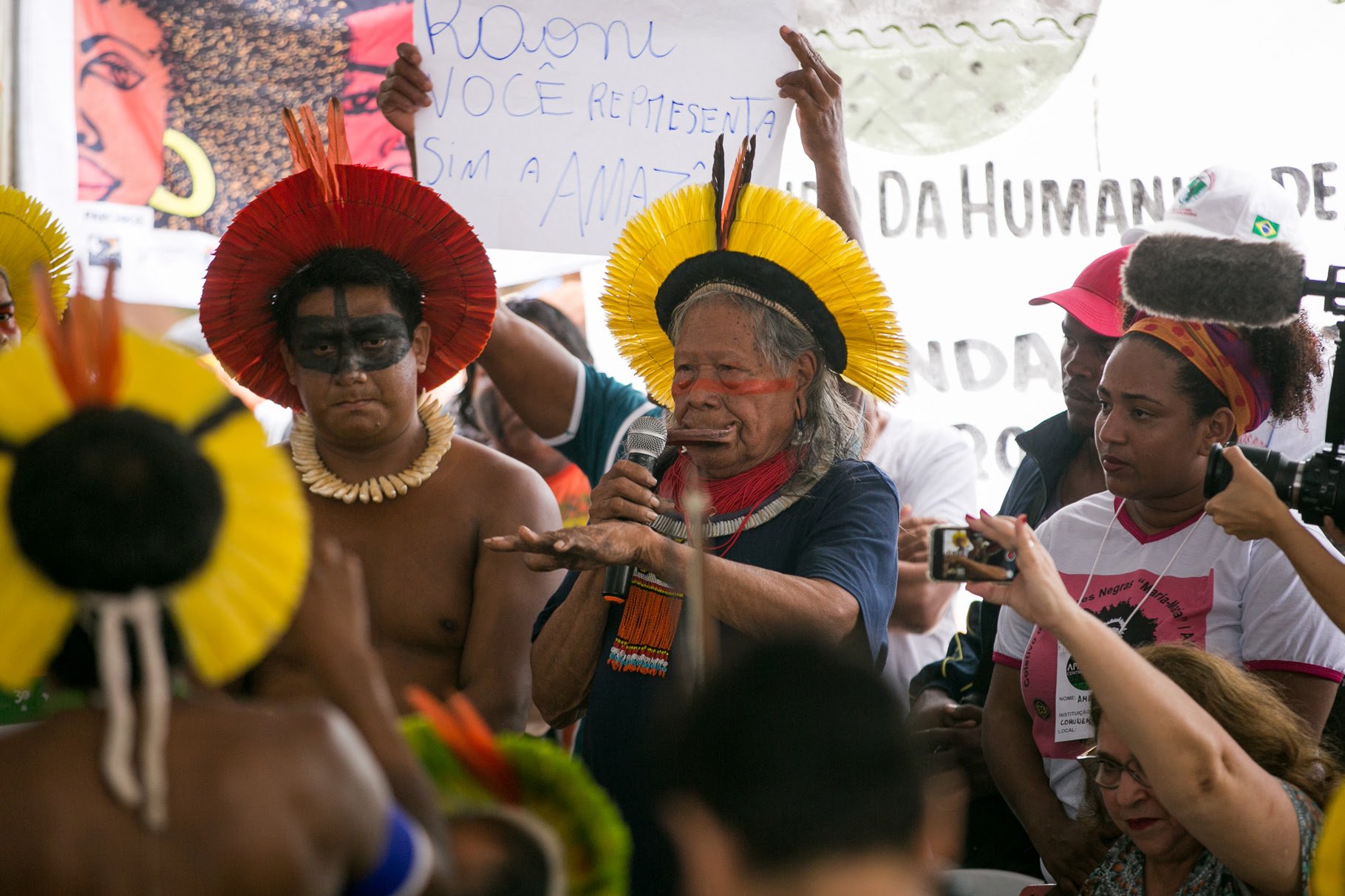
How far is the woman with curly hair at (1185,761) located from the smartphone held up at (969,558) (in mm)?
21

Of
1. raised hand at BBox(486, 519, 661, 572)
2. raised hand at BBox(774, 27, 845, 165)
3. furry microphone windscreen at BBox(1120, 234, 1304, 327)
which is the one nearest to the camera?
raised hand at BBox(486, 519, 661, 572)

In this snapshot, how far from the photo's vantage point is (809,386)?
2928 millimetres

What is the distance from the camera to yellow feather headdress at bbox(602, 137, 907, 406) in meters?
2.88

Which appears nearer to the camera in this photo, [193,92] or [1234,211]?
[1234,211]

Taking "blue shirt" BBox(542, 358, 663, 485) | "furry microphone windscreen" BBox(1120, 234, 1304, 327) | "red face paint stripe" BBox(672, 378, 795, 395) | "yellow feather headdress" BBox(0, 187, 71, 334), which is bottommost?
"blue shirt" BBox(542, 358, 663, 485)

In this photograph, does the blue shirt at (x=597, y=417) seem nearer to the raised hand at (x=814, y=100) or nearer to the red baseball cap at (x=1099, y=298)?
the raised hand at (x=814, y=100)

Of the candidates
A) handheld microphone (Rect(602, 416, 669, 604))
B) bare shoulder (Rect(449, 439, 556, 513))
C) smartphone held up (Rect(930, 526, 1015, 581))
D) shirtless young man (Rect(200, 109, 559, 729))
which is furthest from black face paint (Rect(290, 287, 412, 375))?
smartphone held up (Rect(930, 526, 1015, 581))

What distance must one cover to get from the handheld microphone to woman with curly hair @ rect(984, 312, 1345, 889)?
965mm

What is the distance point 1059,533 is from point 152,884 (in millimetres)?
2292

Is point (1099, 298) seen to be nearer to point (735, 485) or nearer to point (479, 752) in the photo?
point (735, 485)

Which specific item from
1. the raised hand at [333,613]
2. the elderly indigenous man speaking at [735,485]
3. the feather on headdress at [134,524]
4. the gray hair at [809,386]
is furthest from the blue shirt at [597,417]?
the feather on headdress at [134,524]

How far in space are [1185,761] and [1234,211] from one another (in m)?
1.53

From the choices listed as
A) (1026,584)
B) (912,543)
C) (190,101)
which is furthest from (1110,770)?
(190,101)

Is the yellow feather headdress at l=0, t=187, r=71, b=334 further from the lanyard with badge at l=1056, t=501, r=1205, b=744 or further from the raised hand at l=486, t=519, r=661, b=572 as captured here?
the lanyard with badge at l=1056, t=501, r=1205, b=744
